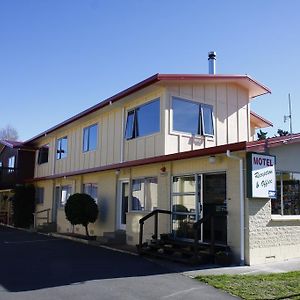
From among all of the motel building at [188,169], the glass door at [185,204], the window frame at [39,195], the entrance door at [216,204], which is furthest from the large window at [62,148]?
the entrance door at [216,204]

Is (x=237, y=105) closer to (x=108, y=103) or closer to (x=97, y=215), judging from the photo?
(x=108, y=103)

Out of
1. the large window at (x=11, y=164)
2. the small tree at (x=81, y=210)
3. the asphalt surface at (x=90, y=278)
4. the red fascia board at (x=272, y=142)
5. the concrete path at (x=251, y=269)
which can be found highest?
the large window at (x=11, y=164)

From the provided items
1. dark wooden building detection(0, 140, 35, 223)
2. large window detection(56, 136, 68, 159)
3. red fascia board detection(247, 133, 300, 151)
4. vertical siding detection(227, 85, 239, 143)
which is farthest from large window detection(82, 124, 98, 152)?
red fascia board detection(247, 133, 300, 151)

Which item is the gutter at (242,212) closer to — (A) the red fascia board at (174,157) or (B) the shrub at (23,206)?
(A) the red fascia board at (174,157)

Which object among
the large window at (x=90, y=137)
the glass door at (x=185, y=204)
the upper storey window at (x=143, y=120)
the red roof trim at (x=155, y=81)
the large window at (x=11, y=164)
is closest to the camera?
the glass door at (x=185, y=204)

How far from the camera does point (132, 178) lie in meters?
16.3

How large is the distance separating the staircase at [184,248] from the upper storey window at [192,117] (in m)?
3.36

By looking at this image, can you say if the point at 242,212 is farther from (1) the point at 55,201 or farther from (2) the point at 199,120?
(1) the point at 55,201

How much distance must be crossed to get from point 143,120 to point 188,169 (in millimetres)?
3611

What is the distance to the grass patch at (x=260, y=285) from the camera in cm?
769

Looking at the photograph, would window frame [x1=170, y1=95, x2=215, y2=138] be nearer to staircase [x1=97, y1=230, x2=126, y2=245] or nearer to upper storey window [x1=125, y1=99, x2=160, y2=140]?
upper storey window [x1=125, y1=99, x2=160, y2=140]

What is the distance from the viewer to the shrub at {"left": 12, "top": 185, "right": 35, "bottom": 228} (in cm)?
2645

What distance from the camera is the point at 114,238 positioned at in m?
16.5

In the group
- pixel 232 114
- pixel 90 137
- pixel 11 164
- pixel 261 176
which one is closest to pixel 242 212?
pixel 261 176
